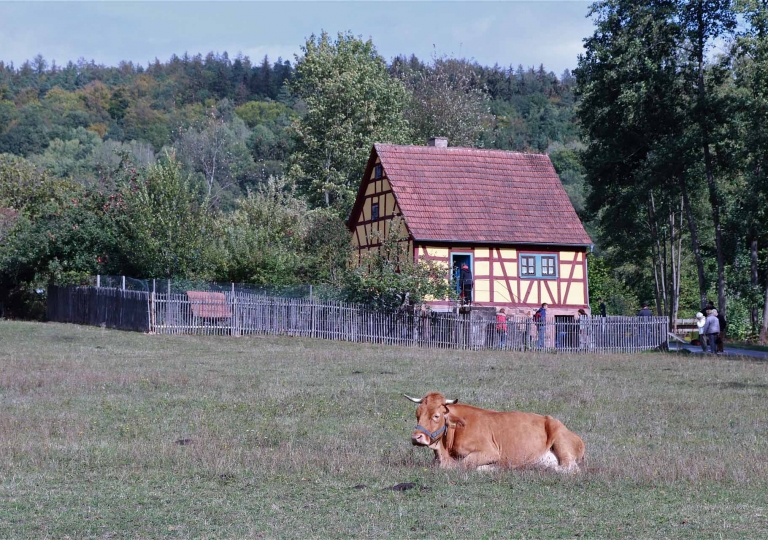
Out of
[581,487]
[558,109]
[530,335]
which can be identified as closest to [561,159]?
[558,109]

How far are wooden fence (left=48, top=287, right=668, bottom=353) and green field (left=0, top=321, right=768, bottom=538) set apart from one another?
28.8ft

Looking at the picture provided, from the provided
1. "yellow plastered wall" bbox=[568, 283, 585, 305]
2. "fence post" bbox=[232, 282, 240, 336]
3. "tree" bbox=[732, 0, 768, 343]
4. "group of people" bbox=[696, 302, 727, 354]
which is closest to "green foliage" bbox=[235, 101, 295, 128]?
"yellow plastered wall" bbox=[568, 283, 585, 305]

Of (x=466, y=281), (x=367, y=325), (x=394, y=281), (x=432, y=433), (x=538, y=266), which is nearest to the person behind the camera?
(x=432, y=433)

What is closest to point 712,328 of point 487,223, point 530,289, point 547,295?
point 547,295

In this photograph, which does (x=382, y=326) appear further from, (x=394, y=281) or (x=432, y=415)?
(x=432, y=415)

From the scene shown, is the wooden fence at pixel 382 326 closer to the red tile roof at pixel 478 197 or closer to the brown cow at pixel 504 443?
the red tile roof at pixel 478 197

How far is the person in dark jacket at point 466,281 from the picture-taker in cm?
4019

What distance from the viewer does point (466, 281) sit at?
4016 cm

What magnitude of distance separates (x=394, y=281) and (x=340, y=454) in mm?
22213

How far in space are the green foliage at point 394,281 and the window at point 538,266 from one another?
678cm

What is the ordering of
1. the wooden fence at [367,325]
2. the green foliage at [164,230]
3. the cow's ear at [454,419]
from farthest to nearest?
the green foliage at [164,230] → the wooden fence at [367,325] → the cow's ear at [454,419]

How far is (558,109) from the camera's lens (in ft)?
479

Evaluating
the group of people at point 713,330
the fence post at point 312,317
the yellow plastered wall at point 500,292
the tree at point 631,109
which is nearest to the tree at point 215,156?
the tree at point 631,109

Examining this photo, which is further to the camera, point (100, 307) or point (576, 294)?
point (576, 294)
